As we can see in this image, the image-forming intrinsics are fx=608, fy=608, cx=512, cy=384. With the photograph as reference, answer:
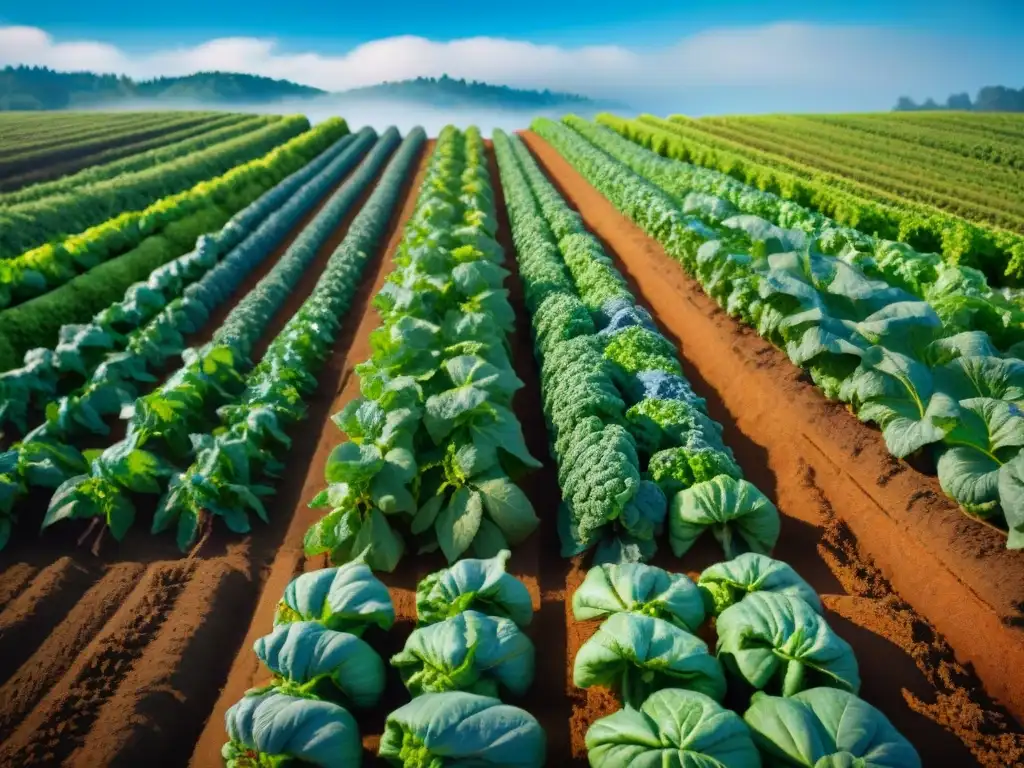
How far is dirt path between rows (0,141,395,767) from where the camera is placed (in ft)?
10.6

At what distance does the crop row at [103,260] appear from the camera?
27.7ft

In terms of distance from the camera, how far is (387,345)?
18.6 ft

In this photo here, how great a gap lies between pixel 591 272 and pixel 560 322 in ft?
6.55

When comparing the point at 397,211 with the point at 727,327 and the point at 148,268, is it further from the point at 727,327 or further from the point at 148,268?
the point at 727,327

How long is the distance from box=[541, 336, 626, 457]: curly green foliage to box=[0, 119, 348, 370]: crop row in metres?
7.22

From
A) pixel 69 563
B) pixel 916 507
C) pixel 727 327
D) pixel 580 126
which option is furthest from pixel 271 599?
pixel 580 126

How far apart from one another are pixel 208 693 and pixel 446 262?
5692 millimetres

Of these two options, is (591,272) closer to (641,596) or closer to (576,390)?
(576,390)

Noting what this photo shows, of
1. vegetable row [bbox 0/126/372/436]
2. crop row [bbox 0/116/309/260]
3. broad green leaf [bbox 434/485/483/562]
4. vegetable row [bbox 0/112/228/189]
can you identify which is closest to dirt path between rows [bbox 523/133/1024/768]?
broad green leaf [bbox 434/485/483/562]

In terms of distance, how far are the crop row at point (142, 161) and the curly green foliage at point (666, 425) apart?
61.7ft

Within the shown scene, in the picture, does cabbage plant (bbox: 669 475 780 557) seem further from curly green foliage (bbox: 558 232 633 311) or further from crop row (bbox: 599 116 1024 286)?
crop row (bbox: 599 116 1024 286)

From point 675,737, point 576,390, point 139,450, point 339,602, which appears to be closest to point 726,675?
point 675,737

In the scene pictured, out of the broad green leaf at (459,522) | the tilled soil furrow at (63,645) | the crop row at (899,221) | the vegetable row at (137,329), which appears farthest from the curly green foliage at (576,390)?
the crop row at (899,221)

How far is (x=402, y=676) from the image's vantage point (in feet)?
10.3
